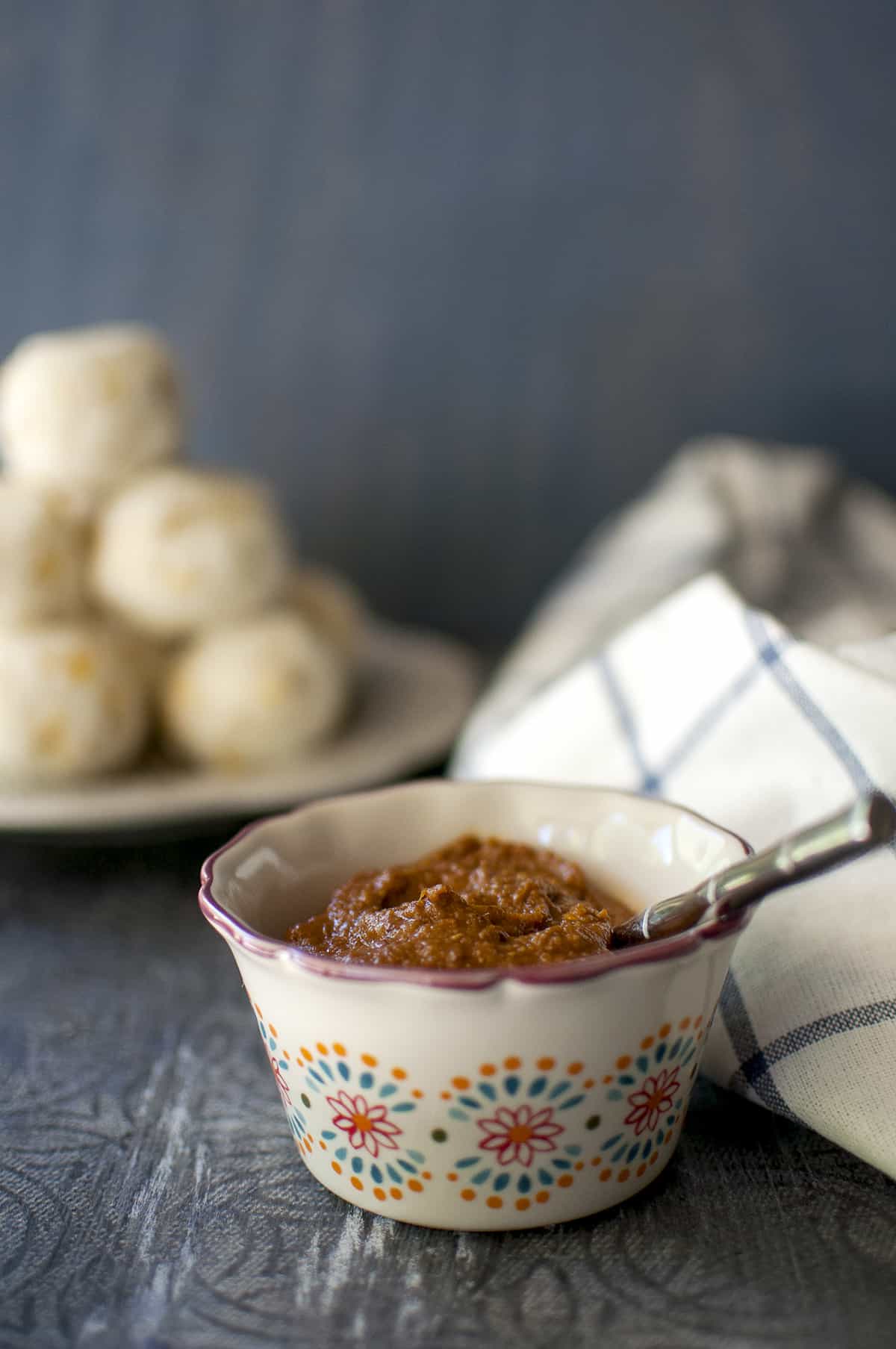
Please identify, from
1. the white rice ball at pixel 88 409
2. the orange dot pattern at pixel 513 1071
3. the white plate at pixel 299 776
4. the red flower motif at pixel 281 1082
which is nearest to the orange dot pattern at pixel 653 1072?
the orange dot pattern at pixel 513 1071

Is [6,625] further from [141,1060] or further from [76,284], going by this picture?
[76,284]

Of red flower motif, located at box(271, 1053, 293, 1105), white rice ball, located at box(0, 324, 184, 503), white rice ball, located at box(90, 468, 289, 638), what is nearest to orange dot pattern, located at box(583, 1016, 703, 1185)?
red flower motif, located at box(271, 1053, 293, 1105)

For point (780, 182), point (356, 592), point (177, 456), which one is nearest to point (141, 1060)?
point (177, 456)

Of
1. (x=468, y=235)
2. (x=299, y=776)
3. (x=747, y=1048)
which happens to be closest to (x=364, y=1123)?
(x=747, y=1048)

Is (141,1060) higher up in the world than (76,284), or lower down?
lower down

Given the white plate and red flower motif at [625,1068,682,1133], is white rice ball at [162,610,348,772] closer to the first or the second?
the white plate

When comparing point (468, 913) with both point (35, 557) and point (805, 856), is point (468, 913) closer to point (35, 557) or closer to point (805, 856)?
point (805, 856)
